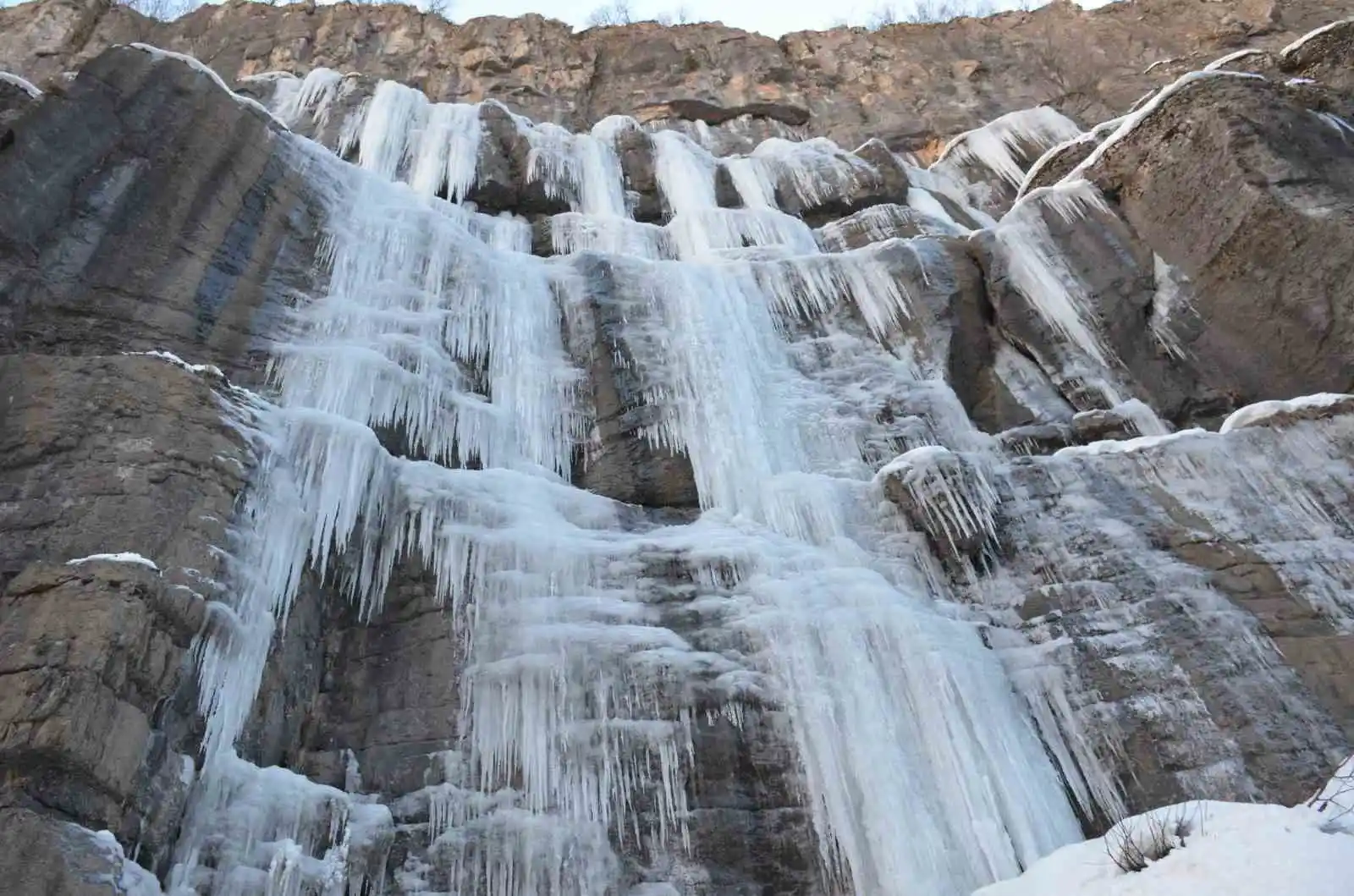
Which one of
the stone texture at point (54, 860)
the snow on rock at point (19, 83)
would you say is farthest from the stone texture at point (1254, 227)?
the snow on rock at point (19, 83)

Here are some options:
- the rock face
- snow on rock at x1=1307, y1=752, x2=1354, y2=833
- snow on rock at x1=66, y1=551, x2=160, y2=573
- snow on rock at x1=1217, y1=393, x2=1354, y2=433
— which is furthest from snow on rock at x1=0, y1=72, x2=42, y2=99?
snow on rock at x1=1217, y1=393, x2=1354, y2=433

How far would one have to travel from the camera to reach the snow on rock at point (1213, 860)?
3430 millimetres

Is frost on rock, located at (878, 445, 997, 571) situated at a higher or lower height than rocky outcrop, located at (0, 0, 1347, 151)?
lower

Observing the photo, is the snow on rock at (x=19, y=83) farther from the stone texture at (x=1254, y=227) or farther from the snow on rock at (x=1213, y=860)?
the stone texture at (x=1254, y=227)

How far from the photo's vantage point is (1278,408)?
320 inches

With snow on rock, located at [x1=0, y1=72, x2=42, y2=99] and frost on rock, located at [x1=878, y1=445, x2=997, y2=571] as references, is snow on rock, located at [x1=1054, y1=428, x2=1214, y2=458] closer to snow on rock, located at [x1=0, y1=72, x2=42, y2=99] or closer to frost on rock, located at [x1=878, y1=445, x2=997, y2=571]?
frost on rock, located at [x1=878, y1=445, x2=997, y2=571]

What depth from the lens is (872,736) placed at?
6.32 meters

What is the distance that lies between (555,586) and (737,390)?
360cm

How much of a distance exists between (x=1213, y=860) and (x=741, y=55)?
803 inches

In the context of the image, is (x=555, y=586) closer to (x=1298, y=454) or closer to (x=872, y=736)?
(x=872, y=736)

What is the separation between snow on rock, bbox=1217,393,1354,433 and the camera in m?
8.00

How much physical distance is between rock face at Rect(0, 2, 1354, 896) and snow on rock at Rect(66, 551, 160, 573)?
0.10ft

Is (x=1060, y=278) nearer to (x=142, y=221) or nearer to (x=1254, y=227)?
(x=1254, y=227)

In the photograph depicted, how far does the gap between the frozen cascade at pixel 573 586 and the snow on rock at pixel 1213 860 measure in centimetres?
147
